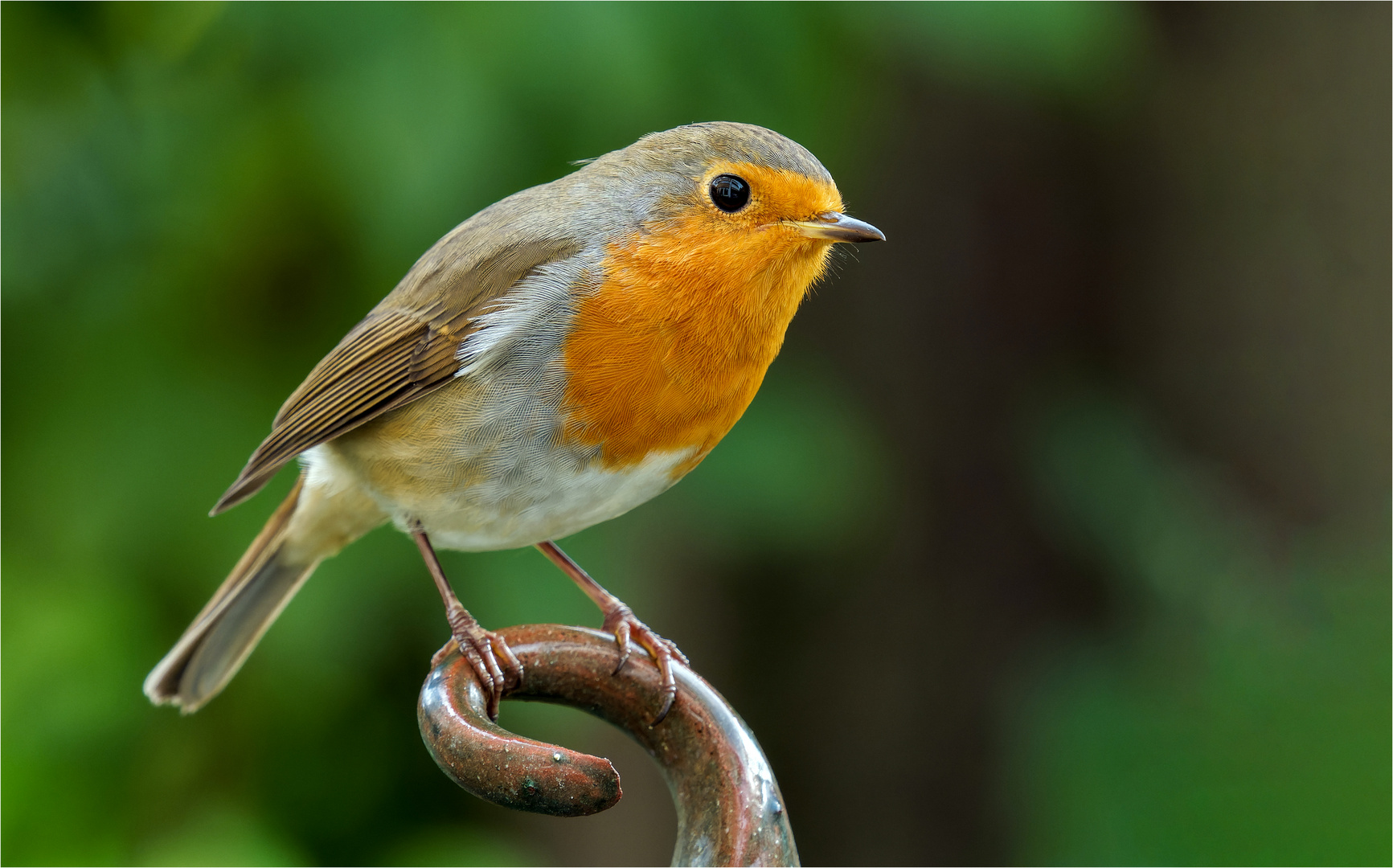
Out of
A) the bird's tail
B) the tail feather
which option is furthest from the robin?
the tail feather

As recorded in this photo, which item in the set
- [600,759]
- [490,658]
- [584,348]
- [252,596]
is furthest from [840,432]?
[600,759]

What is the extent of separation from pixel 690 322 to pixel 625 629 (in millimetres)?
609

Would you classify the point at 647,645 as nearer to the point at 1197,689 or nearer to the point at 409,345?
the point at 409,345

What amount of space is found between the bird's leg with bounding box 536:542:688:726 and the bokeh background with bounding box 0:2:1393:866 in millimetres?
281

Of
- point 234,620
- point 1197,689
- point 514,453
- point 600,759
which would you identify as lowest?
point 1197,689

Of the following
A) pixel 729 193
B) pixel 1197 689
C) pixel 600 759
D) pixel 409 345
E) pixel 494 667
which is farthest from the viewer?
pixel 1197 689

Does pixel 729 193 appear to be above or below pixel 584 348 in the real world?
above

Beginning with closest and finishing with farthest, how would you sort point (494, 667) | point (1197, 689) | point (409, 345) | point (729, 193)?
point (494, 667), point (729, 193), point (409, 345), point (1197, 689)

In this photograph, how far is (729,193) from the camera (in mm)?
2271

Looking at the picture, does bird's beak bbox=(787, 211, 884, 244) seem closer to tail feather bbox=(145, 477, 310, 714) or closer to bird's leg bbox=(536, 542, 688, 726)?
bird's leg bbox=(536, 542, 688, 726)

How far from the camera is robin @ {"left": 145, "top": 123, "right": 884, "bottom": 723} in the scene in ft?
7.22

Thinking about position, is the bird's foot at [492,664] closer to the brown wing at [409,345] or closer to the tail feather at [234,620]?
the brown wing at [409,345]

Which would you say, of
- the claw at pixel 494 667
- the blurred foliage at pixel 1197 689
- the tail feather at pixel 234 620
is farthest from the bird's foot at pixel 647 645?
the blurred foliage at pixel 1197 689

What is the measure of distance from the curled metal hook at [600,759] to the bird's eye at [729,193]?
833 millimetres
